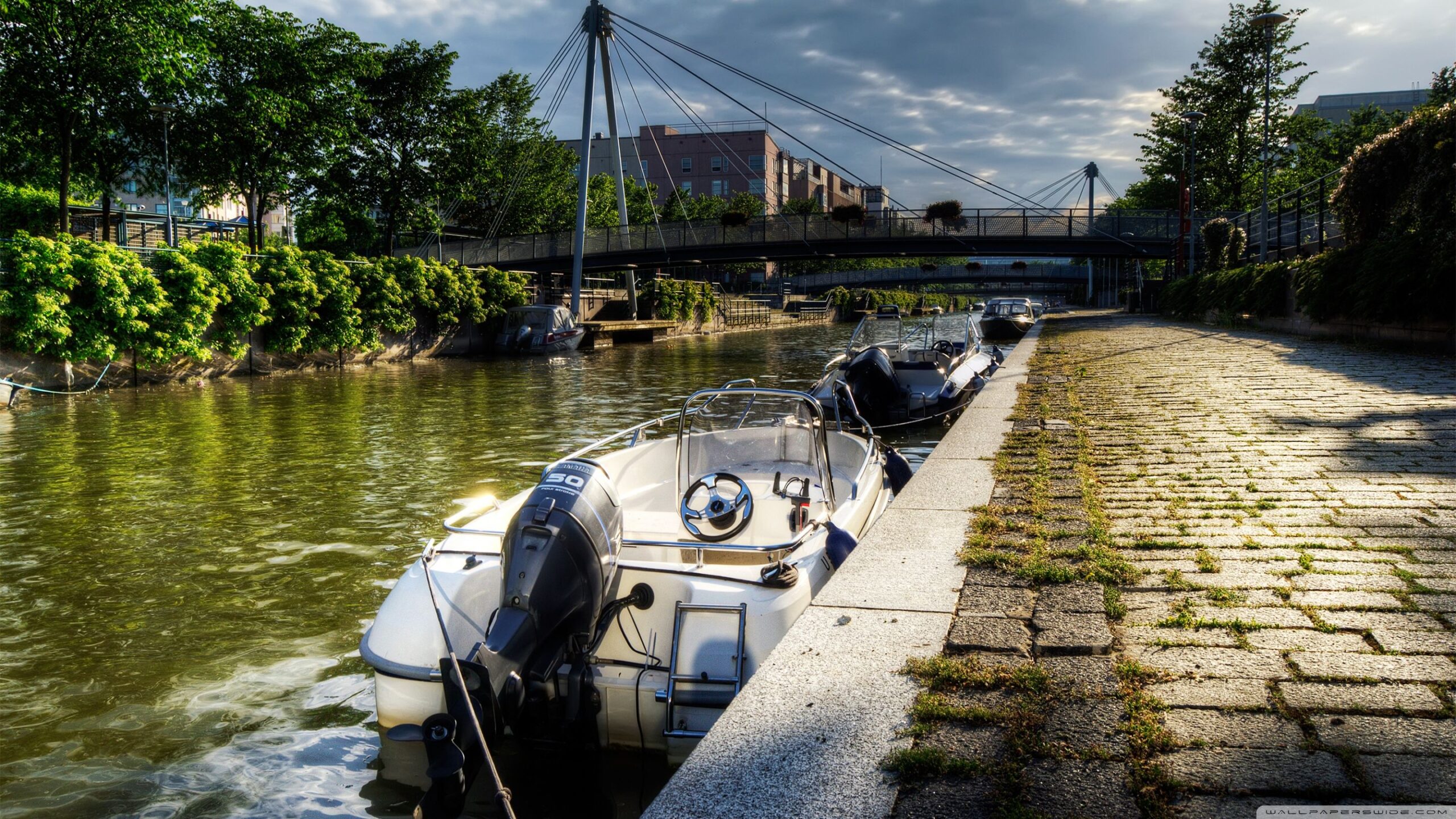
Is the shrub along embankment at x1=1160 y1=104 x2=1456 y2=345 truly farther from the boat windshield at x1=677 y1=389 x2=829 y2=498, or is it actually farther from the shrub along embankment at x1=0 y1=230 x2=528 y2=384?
the shrub along embankment at x1=0 y1=230 x2=528 y2=384

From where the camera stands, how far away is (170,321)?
1994 centimetres

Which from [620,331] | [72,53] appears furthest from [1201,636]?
[620,331]

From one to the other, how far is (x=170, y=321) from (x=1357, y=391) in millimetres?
20802

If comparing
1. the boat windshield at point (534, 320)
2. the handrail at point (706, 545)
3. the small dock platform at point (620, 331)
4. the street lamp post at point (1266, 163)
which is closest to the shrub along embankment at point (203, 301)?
the boat windshield at point (534, 320)

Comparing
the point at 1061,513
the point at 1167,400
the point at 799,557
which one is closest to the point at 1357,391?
the point at 1167,400

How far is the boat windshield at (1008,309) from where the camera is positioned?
3578 centimetres

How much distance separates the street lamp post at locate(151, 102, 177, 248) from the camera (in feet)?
112

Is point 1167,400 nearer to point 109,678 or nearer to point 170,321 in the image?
point 109,678

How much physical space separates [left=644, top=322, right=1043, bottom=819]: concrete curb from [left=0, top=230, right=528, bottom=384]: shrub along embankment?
18073 mm

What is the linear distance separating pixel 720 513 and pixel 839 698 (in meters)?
2.89

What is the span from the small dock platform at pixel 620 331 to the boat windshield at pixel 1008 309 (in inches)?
559

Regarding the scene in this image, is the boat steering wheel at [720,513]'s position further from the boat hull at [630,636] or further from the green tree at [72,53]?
the green tree at [72,53]

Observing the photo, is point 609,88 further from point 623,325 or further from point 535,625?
point 535,625

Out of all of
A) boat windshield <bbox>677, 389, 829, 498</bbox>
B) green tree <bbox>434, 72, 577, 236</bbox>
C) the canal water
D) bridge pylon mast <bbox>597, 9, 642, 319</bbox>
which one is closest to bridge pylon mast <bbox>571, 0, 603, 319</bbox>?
bridge pylon mast <bbox>597, 9, 642, 319</bbox>
